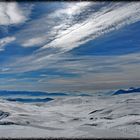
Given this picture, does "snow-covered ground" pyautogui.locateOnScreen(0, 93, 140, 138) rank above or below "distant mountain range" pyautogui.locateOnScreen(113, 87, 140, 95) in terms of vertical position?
below

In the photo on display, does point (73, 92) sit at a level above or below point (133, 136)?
above

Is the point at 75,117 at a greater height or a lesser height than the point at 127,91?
lesser

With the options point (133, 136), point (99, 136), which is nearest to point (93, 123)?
point (99, 136)

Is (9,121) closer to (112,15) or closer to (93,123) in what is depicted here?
(93,123)

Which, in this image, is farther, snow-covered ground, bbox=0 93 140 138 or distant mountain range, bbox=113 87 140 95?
distant mountain range, bbox=113 87 140 95

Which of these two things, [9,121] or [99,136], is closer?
[99,136]

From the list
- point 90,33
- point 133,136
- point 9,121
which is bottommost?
point 133,136

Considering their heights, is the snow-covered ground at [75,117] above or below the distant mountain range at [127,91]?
below

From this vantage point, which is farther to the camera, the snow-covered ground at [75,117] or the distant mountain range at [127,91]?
the distant mountain range at [127,91]
